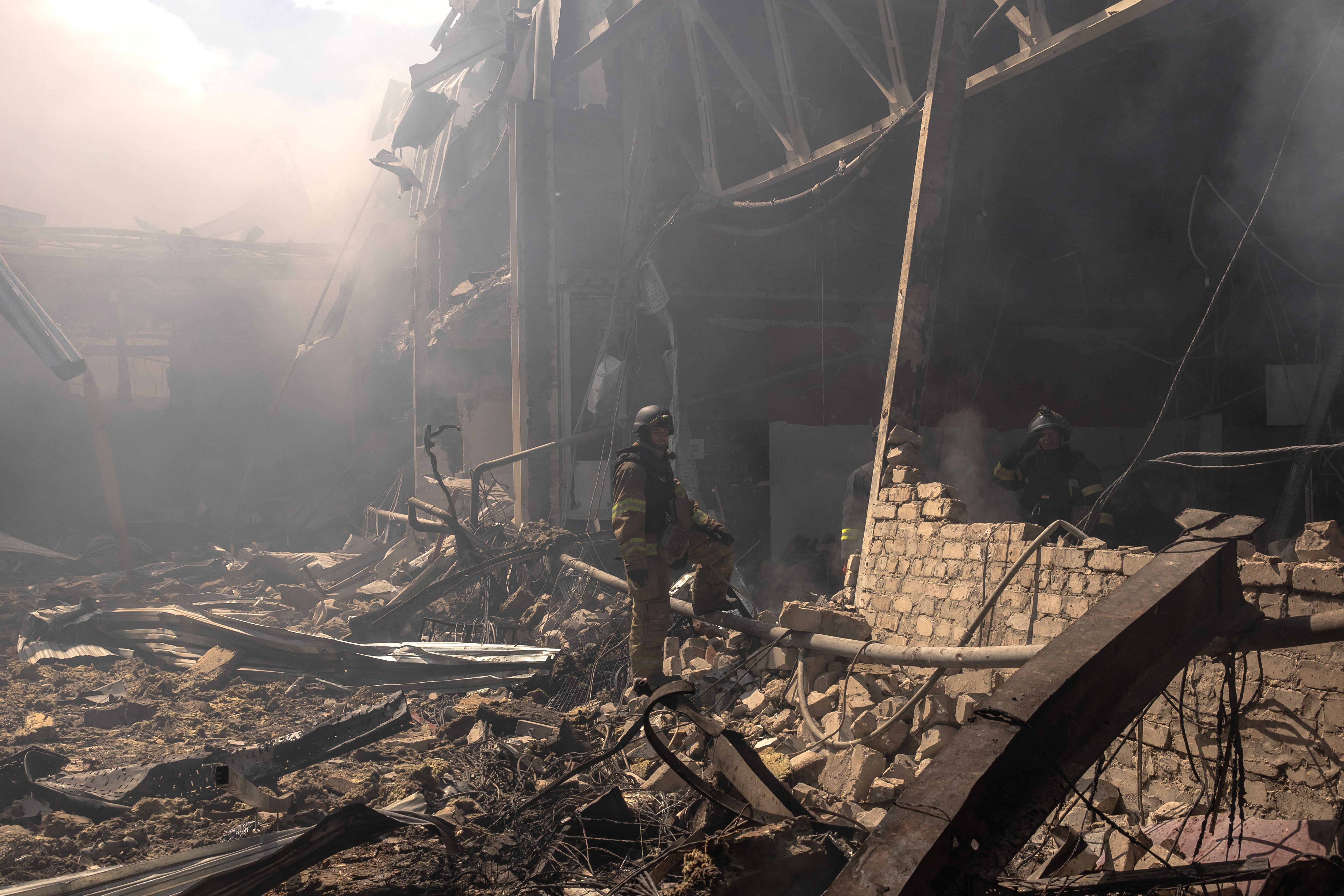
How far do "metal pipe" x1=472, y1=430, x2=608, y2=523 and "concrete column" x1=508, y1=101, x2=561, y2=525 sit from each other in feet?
1.17

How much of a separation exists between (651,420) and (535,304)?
6325 mm

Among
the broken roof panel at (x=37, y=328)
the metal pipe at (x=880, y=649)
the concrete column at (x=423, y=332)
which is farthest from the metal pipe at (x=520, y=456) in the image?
the broken roof panel at (x=37, y=328)

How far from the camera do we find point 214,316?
22.5m

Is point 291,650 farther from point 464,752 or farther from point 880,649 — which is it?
point 880,649

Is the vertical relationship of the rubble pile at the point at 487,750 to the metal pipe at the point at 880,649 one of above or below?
below

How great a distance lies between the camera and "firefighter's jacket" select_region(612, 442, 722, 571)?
5.74m

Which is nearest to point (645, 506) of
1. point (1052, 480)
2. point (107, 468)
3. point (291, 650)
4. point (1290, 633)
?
point (1052, 480)

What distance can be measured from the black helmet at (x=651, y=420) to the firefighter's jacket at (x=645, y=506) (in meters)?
0.13

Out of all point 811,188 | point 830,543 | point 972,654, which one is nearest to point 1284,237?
point 811,188

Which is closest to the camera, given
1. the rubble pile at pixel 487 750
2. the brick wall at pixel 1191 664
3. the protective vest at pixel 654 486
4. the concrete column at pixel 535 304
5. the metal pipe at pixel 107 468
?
the rubble pile at pixel 487 750

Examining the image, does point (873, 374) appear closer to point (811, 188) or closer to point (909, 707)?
point (811, 188)

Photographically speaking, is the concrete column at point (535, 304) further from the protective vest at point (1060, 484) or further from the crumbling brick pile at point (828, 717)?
the protective vest at point (1060, 484)

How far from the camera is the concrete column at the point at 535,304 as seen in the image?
465 inches

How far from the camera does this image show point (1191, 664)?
326cm
